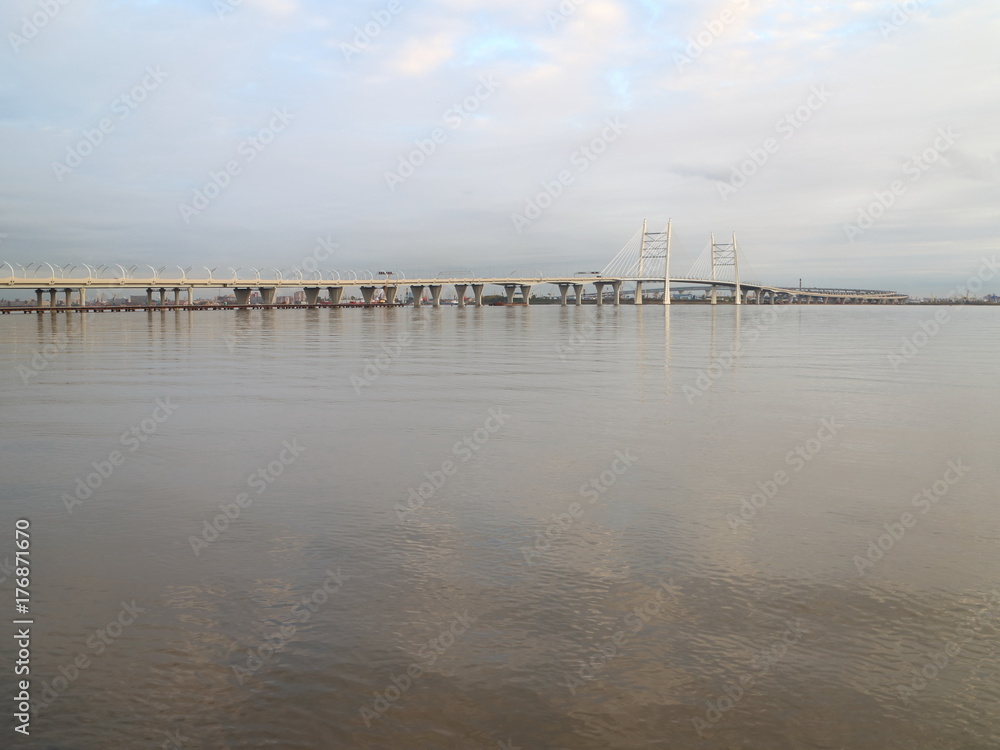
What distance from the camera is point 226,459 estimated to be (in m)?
9.99

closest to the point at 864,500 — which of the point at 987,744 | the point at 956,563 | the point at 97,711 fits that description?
the point at 956,563

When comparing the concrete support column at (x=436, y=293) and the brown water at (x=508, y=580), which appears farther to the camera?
the concrete support column at (x=436, y=293)

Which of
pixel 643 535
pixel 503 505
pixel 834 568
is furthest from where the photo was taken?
pixel 503 505

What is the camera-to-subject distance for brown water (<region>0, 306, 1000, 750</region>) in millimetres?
4043

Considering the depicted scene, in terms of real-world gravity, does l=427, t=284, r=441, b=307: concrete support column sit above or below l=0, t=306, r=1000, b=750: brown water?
above

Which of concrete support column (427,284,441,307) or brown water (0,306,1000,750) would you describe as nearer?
brown water (0,306,1000,750)

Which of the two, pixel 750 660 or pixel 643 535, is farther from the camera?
pixel 643 535

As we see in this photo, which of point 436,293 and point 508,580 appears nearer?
point 508,580

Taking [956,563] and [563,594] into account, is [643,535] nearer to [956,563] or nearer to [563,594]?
[563,594]

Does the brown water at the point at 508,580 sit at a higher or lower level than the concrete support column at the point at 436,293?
lower

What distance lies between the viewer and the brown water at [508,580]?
404 cm

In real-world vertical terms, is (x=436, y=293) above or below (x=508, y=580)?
above

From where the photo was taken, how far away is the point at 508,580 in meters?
5.75

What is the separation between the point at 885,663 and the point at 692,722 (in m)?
1.33
